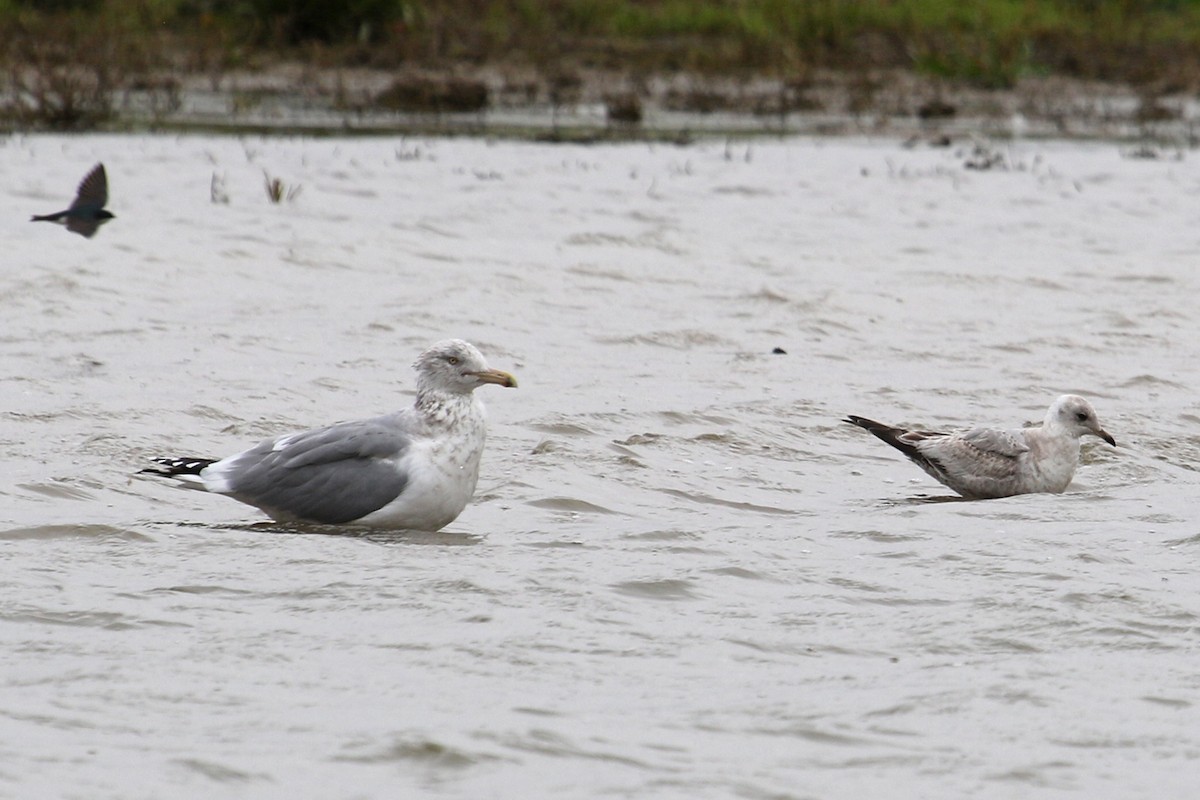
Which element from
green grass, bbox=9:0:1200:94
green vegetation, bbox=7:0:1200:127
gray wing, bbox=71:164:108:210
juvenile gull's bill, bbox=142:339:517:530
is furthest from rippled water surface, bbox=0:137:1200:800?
green grass, bbox=9:0:1200:94

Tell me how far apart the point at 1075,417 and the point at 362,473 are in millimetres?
3101

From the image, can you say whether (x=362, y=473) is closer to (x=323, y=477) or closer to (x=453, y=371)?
Result: (x=323, y=477)

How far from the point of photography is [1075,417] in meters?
7.92

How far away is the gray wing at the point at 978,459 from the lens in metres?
7.72

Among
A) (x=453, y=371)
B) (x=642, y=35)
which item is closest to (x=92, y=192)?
(x=453, y=371)

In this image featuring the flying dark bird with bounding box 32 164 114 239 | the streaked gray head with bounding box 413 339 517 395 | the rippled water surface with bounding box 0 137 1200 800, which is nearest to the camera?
the rippled water surface with bounding box 0 137 1200 800

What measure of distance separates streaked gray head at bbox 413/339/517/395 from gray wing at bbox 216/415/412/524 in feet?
1.11

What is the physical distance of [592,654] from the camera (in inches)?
197

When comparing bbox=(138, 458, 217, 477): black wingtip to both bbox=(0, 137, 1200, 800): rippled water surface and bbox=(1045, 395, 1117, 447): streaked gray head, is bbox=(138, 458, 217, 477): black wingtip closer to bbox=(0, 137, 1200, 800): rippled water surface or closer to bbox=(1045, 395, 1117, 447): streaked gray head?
bbox=(0, 137, 1200, 800): rippled water surface

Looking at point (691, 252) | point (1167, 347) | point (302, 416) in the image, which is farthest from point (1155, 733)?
point (691, 252)

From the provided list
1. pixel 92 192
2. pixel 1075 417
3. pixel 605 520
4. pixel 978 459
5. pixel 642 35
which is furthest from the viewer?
pixel 642 35

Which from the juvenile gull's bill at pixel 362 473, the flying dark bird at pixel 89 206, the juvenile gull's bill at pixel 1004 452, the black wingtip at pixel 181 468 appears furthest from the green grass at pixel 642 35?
the juvenile gull's bill at pixel 362 473

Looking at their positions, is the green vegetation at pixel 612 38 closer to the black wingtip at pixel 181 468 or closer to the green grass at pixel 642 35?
the green grass at pixel 642 35

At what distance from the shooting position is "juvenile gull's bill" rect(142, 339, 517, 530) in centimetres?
651
